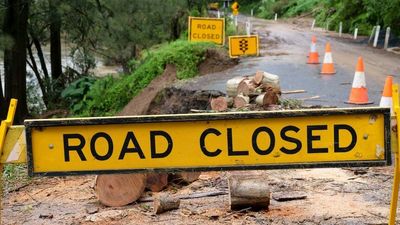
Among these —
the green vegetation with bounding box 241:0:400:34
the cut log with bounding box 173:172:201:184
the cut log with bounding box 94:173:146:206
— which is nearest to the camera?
the cut log with bounding box 94:173:146:206

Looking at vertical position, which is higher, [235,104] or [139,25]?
[139,25]

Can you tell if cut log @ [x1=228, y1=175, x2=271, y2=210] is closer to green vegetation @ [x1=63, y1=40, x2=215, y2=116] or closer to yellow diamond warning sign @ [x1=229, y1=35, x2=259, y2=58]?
green vegetation @ [x1=63, y1=40, x2=215, y2=116]

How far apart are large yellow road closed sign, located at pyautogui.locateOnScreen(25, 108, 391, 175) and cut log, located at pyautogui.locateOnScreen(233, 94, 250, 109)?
569 centimetres

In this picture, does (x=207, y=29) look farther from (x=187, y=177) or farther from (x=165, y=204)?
(x=165, y=204)

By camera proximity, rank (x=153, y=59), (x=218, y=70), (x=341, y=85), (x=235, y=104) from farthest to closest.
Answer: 1. (x=153, y=59)
2. (x=218, y=70)
3. (x=341, y=85)
4. (x=235, y=104)

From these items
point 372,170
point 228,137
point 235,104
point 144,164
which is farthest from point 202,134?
point 235,104

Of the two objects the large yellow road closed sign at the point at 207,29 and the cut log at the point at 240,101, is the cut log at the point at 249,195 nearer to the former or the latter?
the cut log at the point at 240,101

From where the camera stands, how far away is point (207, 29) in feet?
55.3

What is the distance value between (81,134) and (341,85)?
973 centimetres

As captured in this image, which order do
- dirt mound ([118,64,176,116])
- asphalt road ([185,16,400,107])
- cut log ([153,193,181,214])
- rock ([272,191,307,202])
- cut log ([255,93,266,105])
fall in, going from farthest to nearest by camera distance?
dirt mound ([118,64,176,116]) < asphalt road ([185,16,400,107]) < cut log ([255,93,266,105]) < rock ([272,191,307,202]) < cut log ([153,193,181,214])

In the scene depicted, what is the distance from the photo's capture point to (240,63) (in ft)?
54.1

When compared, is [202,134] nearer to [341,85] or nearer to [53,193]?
[53,193]

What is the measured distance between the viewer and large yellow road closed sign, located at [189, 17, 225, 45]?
16672mm

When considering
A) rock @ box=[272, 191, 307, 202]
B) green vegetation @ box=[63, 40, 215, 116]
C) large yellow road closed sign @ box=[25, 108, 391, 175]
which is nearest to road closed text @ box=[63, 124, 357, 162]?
large yellow road closed sign @ box=[25, 108, 391, 175]
